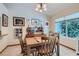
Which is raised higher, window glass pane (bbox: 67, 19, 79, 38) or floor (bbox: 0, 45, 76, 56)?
window glass pane (bbox: 67, 19, 79, 38)

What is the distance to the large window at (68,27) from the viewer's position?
5.86 ft

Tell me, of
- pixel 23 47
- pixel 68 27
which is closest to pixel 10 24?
pixel 23 47

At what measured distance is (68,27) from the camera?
1.89m

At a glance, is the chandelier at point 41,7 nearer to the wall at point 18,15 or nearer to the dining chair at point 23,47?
the wall at point 18,15

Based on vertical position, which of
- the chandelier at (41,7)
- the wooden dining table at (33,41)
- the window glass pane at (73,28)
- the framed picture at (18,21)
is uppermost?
the chandelier at (41,7)

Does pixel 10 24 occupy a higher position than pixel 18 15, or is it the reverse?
pixel 18 15

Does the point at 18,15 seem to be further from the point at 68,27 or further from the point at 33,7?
the point at 68,27

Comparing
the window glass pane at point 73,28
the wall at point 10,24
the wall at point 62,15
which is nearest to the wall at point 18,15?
the wall at point 10,24

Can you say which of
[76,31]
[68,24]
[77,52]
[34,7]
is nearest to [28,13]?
[34,7]

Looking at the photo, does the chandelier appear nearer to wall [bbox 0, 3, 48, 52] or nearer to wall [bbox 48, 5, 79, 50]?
wall [bbox 0, 3, 48, 52]

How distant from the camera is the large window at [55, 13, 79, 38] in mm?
1786

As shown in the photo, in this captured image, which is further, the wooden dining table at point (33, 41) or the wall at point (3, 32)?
the wooden dining table at point (33, 41)

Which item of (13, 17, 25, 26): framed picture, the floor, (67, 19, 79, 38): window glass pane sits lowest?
the floor

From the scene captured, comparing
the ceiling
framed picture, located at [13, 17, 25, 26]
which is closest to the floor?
framed picture, located at [13, 17, 25, 26]
